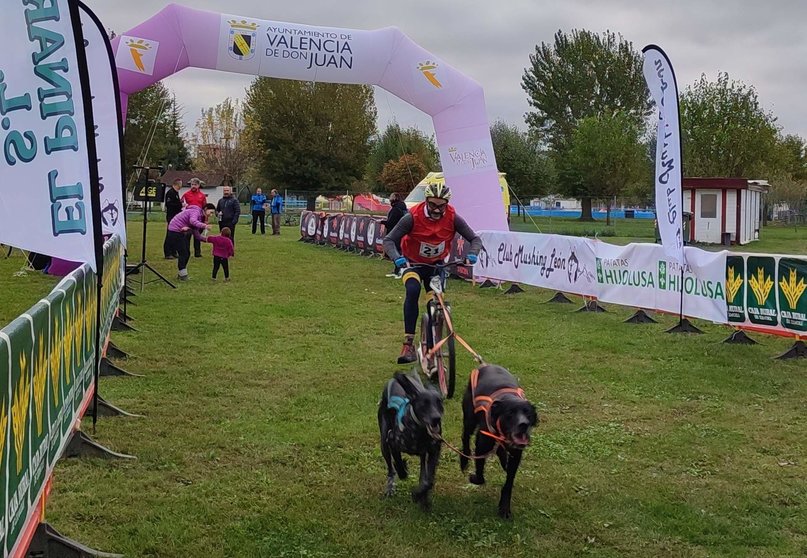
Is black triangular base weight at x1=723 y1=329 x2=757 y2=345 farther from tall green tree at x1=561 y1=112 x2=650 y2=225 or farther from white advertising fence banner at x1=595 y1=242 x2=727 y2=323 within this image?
tall green tree at x1=561 y1=112 x2=650 y2=225

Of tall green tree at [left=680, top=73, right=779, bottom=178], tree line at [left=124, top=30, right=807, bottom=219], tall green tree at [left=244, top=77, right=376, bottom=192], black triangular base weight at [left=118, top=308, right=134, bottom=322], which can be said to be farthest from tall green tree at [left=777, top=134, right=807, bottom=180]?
black triangular base weight at [left=118, top=308, right=134, bottom=322]

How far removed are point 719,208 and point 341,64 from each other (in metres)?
21.1

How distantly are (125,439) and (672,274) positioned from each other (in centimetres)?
793

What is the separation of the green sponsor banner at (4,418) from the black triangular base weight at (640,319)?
9586 mm

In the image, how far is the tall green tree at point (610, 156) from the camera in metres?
52.1

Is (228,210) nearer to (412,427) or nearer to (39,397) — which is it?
(412,427)

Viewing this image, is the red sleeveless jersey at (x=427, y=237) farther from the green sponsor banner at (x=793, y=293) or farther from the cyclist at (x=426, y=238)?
the green sponsor banner at (x=793, y=293)

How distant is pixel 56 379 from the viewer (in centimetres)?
420

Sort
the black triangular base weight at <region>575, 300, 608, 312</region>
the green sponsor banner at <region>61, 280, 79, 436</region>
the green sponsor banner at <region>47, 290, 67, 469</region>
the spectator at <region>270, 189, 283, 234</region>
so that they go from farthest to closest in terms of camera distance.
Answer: the spectator at <region>270, 189, 283, 234</region>, the black triangular base weight at <region>575, 300, 608, 312</region>, the green sponsor banner at <region>61, 280, 79, 436</region>, the green sponsor banner at <region>47, 290, 67, 469</region>

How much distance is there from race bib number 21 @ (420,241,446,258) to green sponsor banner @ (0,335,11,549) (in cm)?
495

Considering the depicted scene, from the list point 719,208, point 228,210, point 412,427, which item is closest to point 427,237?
point 412,427

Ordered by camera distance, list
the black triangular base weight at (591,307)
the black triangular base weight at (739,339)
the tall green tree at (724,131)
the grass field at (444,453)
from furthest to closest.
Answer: the tall green tree at (724,131) → the black triangular base weight at (591,307) → the black triangular base weight at (739,339) → the grass field at (444,453)

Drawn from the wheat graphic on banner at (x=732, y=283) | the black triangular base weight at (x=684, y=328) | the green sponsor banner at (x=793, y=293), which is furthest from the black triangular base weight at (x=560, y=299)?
the green sponsor banner at (x=793, y=293)

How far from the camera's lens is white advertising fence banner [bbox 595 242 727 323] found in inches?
399
